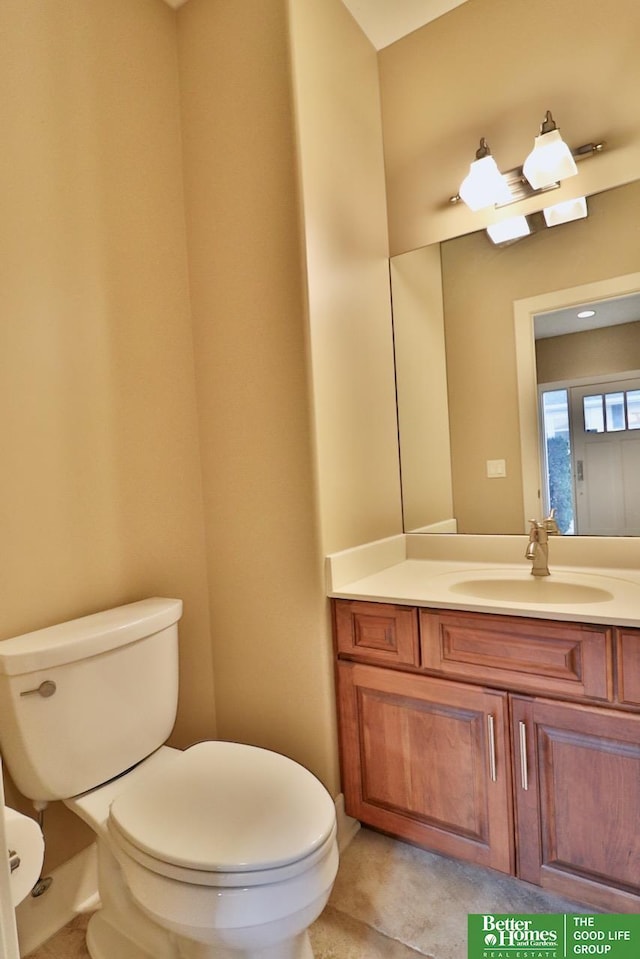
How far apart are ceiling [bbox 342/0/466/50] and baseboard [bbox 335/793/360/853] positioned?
8.40 feet

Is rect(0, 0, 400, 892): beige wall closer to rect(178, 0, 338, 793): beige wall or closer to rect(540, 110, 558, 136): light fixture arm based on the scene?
rect(178, 0, 338, 793): beige wall

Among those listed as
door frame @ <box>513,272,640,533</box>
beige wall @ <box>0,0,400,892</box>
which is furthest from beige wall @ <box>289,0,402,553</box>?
door frame @ <box>513,272,640,533</box>

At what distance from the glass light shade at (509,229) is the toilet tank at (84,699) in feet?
5.25

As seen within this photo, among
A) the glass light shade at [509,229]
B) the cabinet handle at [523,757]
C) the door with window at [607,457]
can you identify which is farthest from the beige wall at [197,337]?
the door with window at [607,457]

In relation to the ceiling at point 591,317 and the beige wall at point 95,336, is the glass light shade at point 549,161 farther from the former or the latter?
the beige wall at point 95,336

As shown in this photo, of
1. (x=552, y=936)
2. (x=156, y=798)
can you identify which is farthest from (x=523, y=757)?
(x=156, y=798)

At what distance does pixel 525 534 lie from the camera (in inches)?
66.0

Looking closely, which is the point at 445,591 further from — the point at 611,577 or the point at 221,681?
the point at 221,681

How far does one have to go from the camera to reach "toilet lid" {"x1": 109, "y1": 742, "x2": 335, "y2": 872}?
92 cm

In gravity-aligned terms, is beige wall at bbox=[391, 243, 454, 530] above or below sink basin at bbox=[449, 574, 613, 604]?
above

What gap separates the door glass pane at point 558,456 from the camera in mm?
1612

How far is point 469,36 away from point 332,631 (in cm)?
205

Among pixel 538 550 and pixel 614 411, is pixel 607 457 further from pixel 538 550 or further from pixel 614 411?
pixel 538 550

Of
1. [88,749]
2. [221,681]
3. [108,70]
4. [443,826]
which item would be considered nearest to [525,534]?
[443,826]
